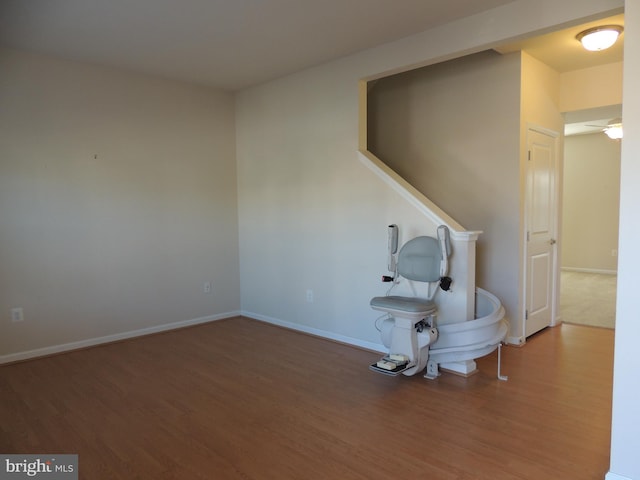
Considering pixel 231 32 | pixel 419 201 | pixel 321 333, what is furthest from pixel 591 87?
pixel 321 333

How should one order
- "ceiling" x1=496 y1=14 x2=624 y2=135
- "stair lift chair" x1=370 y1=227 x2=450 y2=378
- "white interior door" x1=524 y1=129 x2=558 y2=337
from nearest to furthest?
1. "stair lift chair" x1=370 y1=227 x2=450 y2=378
2. "ceiling" x1=496 y1=14 x2=624 y2=135
3. "white interior door" x1=524 y1=129 x2=558 y2=337

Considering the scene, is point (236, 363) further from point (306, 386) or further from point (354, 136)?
point (354, 136)

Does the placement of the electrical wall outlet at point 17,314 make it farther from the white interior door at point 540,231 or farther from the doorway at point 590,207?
the doorway at point 590,207

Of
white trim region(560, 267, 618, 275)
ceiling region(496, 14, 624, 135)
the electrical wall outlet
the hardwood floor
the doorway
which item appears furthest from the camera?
white trim region(560, 267, 618, 275)

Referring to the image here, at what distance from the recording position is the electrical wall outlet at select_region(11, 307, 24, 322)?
12.0 feet

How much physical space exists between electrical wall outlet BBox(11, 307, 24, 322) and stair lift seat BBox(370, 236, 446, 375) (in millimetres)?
3026

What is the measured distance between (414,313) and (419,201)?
96 centimetres

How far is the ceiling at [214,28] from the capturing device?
2.85 meters

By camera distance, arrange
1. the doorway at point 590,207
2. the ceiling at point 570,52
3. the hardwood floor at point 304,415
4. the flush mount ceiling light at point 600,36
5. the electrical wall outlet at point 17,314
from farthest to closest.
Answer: the doorway at point 590,207 → the electrical wall outlet at point 17,314 → the ceiling at point 570,52 → the flush mount ceiling light at point 600,36 → the hardwood floor at point 304,415

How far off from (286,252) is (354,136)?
1.47 m

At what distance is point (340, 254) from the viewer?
4109 millimetres

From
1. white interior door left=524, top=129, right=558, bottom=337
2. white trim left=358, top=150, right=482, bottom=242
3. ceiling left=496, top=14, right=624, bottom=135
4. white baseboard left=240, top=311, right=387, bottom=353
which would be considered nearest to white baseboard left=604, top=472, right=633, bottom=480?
white trim left=358, top=150, right=482, bottom=242

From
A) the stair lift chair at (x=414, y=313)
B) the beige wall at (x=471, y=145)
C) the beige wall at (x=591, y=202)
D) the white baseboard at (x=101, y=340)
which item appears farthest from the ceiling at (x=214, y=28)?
the beige wall at (x=591, y=202)

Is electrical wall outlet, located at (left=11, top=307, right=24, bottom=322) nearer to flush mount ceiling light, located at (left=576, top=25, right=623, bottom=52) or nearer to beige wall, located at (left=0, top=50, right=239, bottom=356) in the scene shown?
beige wall, located at (left=0, top=50, right=239, bottom=356)
